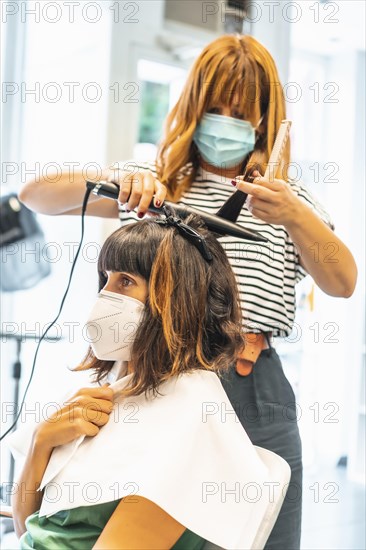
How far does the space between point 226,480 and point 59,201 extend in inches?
29.8

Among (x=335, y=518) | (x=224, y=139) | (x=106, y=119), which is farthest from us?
(x=106, y=119)

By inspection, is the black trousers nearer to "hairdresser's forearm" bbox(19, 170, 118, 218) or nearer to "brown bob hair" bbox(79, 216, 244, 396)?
"brown bob hair" bbox(79, 216, 244, 396)

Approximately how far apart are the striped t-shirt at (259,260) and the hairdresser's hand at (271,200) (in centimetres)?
17

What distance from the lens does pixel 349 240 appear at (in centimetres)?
250

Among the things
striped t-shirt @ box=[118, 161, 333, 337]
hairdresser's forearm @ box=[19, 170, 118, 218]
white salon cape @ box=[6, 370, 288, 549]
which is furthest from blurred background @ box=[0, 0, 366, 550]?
white salon cape @ box=[6, 370, 288, 549]

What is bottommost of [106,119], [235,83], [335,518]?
[335,518]

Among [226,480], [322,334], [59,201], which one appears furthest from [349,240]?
[226,480]

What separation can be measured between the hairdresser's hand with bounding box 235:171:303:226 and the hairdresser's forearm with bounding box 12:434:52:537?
60 cm

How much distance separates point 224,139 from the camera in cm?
151

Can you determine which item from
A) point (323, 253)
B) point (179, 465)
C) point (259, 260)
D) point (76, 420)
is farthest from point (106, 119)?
point (179, 465)

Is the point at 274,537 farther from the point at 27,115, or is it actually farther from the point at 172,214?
the point at 27,115

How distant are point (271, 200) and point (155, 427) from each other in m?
0.47

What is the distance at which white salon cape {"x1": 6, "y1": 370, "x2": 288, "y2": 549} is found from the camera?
3.68 feet

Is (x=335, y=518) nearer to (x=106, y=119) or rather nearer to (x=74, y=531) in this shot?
(x=74, y=531)
